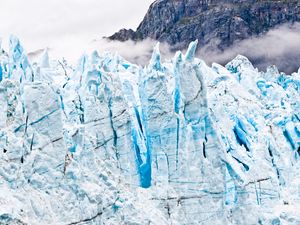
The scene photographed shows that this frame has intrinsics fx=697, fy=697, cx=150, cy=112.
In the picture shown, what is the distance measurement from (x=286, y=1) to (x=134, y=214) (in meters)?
52.0

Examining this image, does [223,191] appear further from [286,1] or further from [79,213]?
[286,1]

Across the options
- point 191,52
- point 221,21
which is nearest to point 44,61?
point 191,52

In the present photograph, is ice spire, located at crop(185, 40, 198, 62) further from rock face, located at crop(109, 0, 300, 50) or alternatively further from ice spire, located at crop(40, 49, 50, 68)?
rock face, located at crop(109, 0, 300, 50)

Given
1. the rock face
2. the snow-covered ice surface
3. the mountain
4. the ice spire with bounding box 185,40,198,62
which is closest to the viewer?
the snow-covered ice surface

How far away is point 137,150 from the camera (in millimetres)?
24344

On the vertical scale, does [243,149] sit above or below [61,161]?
below

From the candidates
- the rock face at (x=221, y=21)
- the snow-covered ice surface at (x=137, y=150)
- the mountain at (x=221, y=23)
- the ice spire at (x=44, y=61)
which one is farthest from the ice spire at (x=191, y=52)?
the rock face at (x=221, y=21)

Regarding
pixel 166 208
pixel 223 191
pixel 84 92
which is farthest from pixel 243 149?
pixel 84 92

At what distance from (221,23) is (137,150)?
46.2 m

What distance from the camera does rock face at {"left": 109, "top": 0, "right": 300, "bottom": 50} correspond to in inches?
2680

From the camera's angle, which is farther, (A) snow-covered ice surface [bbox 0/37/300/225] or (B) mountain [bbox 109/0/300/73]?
(B) mountain [bbox 109/0/300/73]

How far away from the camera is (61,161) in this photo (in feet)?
69.0

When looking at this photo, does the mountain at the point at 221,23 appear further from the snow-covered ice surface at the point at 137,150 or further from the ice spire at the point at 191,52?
the ice spire at the point at 191,52

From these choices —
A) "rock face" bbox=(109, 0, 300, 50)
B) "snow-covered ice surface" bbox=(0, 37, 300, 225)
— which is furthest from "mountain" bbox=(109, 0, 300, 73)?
"snow-covered ice surface" bbox=(0, 37, 300, 225)
